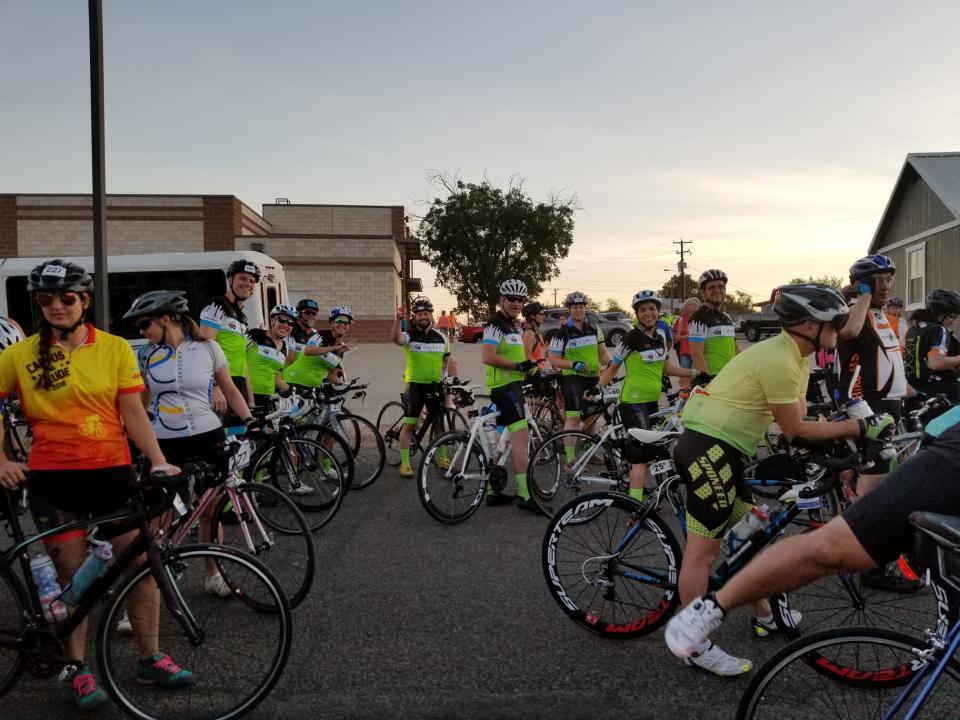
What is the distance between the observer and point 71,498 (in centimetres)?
328

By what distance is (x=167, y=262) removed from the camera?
50.3ft

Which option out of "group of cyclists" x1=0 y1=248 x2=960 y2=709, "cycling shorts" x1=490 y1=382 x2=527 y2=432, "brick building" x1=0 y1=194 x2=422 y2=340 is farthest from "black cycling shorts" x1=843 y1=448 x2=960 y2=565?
"brick building" x1=0 y1=194 x2=422 y2=340

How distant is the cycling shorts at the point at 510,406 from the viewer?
6.38 meters

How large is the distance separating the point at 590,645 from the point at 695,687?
65 cm

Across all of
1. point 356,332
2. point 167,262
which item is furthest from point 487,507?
point 356,332

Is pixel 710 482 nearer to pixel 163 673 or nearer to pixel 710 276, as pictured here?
pixel 163 673

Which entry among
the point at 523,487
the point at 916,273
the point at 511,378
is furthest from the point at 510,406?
the point at 916,273

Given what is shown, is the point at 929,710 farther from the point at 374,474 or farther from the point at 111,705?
the point at 374,474

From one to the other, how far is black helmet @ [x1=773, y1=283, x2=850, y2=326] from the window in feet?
79.3

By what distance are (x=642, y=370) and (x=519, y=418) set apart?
134 centimetres

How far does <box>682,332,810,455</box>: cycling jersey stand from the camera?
125 inches

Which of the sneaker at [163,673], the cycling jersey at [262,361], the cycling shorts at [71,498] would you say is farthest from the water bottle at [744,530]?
the cycling jersey at [262,361]

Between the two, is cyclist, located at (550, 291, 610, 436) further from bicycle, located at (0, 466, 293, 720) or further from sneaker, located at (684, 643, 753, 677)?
bicycle, located at (0, 466, 293, 720)

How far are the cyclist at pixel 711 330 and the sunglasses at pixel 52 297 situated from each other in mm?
5374
